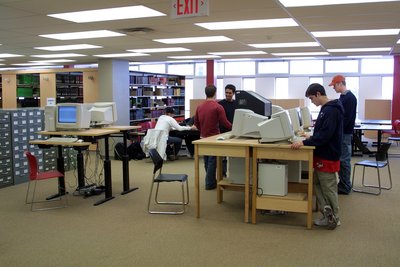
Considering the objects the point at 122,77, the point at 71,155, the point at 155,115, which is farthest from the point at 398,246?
the point at 155,115

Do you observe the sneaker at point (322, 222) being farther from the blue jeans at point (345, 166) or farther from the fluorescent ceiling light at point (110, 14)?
the fluorescent ceiling light at point (110, 14)

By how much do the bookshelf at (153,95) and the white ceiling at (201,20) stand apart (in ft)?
8.80

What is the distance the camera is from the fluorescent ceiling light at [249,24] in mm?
5449

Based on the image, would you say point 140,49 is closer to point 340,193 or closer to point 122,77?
point 122,77

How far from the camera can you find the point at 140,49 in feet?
27.8

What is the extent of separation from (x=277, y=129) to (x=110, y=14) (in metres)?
2.51

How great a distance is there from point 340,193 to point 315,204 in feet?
2.99

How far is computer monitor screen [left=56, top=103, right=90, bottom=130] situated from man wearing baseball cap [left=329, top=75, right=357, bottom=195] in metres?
3.49

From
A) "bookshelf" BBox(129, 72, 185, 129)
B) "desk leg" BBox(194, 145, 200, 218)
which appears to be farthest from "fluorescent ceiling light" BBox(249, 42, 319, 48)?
"desk leg" BBox(194, 145, 200, 218)

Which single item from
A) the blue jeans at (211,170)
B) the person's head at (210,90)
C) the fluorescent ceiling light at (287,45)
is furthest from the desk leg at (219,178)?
the fluorescent ceiling light at (287,45)

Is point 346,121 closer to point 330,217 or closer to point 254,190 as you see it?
point 330,217

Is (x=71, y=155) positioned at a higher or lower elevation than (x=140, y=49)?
lower

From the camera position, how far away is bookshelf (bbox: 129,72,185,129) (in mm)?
10828

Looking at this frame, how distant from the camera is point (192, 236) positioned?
4.09 m
